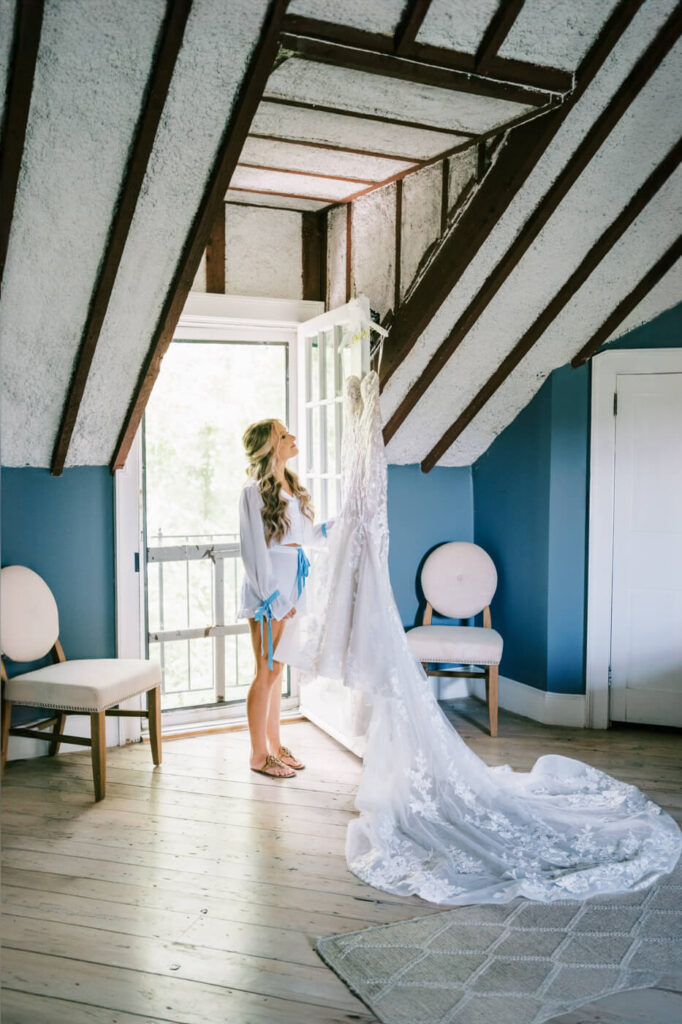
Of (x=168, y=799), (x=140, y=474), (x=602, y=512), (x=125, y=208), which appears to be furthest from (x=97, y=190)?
(x=602, y=512)

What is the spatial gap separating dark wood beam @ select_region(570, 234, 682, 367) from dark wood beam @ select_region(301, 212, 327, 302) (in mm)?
1356

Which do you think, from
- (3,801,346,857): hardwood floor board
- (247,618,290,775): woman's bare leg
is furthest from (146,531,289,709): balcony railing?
(3,801,346,857): hardwood floor board

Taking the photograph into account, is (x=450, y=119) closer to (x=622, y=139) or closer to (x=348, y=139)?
(x=348, y=139)

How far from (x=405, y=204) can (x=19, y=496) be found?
2181 millimetres

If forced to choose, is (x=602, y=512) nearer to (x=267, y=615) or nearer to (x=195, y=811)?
(x=267, y=615)

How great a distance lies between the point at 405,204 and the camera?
386cm

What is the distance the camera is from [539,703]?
181 inches

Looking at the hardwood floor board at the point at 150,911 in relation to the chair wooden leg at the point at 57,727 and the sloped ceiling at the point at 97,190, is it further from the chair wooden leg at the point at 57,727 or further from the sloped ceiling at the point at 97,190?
the sloped ceiling at the point at 97,190

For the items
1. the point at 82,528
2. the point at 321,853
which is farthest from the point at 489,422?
the point at 321,853

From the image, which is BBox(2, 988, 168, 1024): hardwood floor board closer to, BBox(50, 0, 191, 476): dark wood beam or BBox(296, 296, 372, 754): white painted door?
BBox(296, 296, 372, 754): white painted door

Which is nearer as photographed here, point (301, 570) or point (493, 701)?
point (301, 570)

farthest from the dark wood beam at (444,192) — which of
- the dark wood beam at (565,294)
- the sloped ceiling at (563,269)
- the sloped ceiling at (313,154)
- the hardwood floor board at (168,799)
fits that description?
the hardwood floor board at (168,799)

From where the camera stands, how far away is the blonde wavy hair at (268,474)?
377cm

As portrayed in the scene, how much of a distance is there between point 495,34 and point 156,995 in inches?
113
